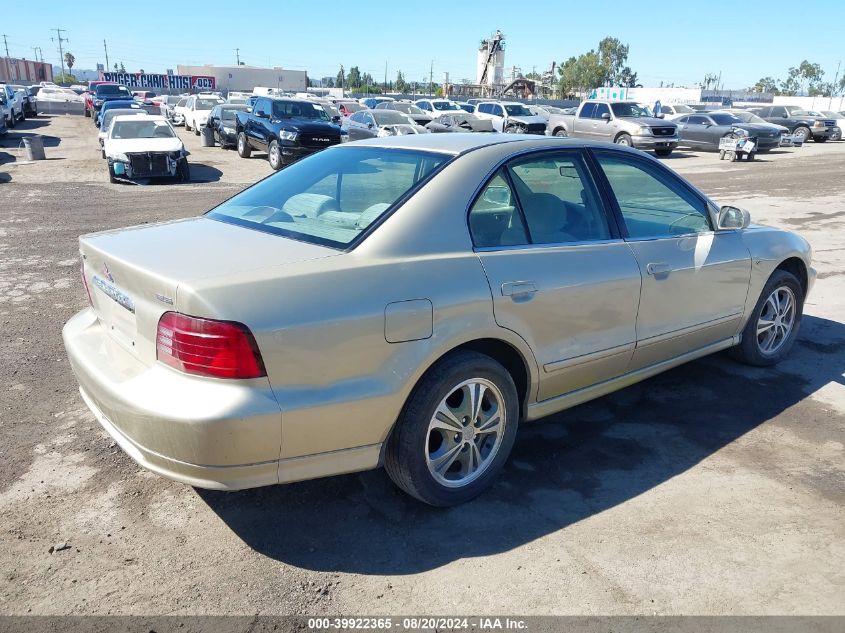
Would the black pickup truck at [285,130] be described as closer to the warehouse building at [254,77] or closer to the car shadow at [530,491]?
the car shadow at [530,491]

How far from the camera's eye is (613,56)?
134625 mm

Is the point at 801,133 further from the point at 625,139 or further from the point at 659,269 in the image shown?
the point at 659,269

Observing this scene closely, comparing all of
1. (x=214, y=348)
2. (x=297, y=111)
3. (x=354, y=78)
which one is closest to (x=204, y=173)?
(x=297, y=111)

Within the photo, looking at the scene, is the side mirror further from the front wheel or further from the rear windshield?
the front wheel

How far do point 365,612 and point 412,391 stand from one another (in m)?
0.91

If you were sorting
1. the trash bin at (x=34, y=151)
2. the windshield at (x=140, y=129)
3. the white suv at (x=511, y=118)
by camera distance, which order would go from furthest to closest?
the white suv at (x=511, y=118) < the trash bin at (x=34, y=151) < the windshield at (x=140, y=129)

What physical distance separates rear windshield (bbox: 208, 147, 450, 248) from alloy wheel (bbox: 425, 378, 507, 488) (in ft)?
2.98

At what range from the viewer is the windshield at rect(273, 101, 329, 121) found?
18.9 meters

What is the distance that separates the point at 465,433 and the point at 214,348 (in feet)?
4.26

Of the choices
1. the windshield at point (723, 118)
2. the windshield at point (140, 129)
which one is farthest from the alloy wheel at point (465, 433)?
the windshield at point (723, 118)

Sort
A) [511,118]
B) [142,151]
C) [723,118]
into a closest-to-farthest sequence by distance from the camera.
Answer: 1. [142,151]
2. [511,118]
3. [723,118]

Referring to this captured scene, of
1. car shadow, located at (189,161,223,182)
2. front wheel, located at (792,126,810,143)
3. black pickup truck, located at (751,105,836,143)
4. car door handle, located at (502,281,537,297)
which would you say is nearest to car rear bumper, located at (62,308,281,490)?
car door handle, located at (502,281,537,297)

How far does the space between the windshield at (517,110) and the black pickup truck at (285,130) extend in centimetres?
1071

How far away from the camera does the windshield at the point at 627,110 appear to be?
2447 centimetres
